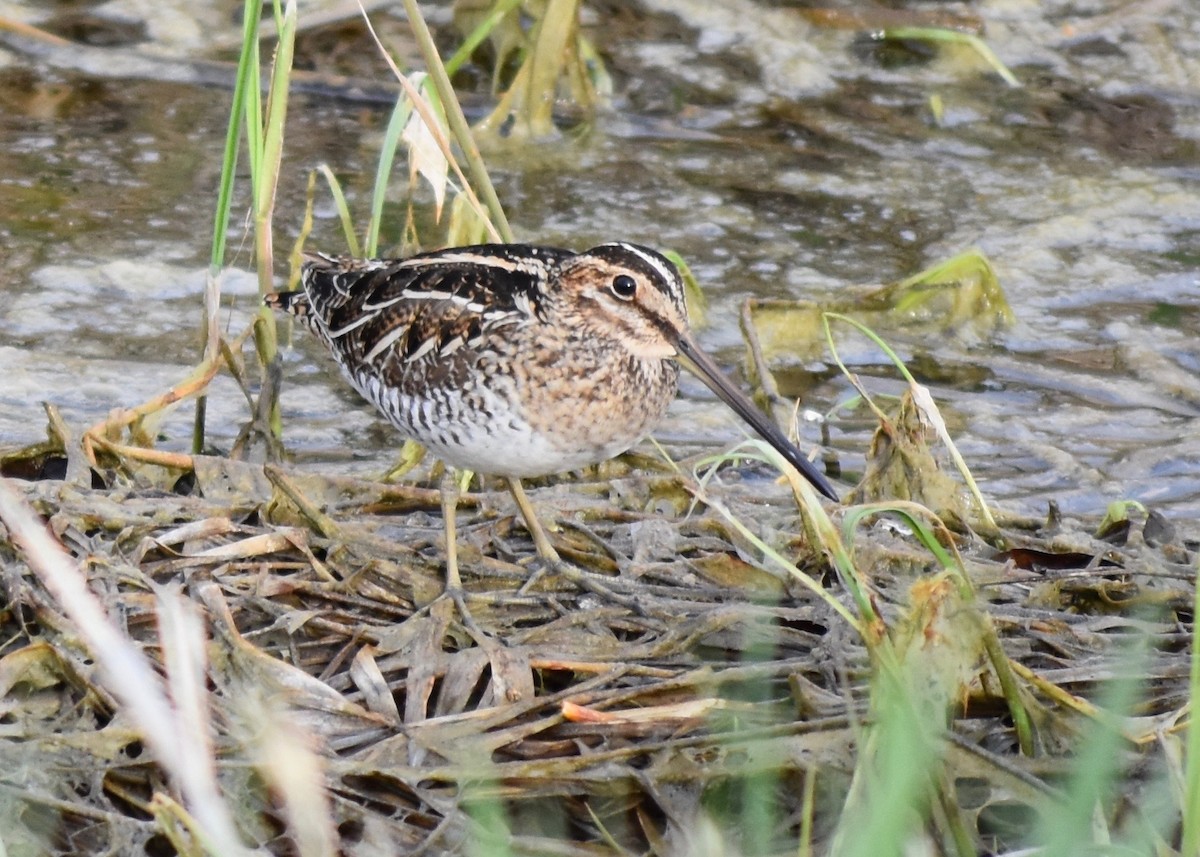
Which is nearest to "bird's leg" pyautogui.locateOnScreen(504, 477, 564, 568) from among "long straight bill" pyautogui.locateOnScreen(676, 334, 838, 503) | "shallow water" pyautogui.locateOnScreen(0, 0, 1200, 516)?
"long straight bill" pyautogui.locateOnScreen(676, 334, 838, 503)

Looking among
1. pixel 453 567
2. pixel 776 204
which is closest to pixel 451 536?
pixel 453 567

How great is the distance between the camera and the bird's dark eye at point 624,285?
131 inches

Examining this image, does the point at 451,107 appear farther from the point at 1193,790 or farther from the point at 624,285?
the point at 1193,790

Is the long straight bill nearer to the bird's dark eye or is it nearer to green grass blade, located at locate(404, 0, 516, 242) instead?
the bird's dark eye

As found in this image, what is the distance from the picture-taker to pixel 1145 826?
2.26 m

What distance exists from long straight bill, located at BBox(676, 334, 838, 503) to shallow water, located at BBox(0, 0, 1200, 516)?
111cm

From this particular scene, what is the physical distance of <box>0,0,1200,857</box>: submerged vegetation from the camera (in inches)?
93.1

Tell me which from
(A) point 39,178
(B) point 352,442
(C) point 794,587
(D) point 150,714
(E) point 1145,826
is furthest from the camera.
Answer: (A) point 39,178

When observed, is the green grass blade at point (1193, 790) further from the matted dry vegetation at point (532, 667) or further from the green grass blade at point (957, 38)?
the green grass blade at point (957, 38)

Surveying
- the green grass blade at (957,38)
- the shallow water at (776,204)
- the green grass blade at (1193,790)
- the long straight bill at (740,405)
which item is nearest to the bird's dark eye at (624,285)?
the long straight bill at (740,405)

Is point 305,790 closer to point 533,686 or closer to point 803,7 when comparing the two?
point 533,686

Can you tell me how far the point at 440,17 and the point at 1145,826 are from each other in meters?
5.02

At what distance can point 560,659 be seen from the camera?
115 inches

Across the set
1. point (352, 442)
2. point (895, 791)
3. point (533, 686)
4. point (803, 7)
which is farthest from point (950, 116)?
point (895, 791)
